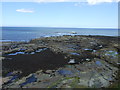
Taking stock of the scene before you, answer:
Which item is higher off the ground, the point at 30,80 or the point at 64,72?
the point at 64,72

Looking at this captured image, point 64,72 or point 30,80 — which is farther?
point 64,72

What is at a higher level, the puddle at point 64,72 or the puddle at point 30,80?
the puddle at point 64,72

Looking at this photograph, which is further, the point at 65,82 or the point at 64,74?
the point at 64,74

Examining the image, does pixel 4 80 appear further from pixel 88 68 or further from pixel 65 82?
pixel 88 68

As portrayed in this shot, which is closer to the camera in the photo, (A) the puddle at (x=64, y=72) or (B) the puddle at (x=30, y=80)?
(B) the puddle at (x=30, y=80)

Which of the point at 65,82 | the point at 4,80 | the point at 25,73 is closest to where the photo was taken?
the point at 65,82

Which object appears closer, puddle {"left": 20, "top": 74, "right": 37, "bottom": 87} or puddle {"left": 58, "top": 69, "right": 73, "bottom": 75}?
puddle {"left": 20, "top": 74, "right": 37, "bottom": 87}

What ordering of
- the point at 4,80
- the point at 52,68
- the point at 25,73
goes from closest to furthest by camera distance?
the point at 4,80 → the point at 25,73 → the point at 52,68

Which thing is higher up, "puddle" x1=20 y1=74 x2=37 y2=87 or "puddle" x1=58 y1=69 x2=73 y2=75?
"puddle" x1=58 y1=69 x2=73 y2=75

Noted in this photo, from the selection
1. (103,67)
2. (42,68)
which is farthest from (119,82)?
(42,68)

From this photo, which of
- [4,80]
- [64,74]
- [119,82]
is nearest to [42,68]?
[64,74]
